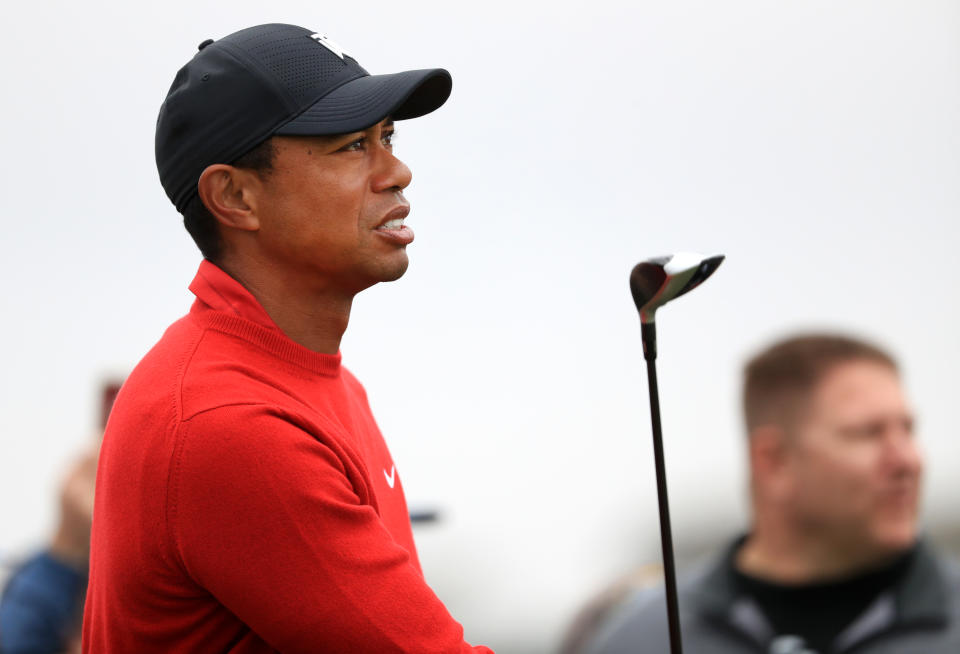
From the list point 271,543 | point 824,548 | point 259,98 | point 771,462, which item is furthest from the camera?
point 771,462

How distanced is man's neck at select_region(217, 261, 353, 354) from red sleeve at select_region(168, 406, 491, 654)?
0.23 m

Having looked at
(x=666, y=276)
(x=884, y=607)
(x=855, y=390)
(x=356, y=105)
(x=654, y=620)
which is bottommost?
(x=654, y=620)

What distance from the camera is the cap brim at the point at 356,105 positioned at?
1.30 meters

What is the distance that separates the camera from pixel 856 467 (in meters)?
2.56

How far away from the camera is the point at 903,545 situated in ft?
8.20

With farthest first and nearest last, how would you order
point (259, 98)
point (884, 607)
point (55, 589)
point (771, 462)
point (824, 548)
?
1. point (55, 589)
2. point (771, 462)
3. point (824, 548)
4. point (884, 607)
5. point (259, 98)

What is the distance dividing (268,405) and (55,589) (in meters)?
2.08

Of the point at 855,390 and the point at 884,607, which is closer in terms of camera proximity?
the point at 884,607

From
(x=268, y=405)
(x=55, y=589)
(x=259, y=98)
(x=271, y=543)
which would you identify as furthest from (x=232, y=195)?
(x=55, y=589)

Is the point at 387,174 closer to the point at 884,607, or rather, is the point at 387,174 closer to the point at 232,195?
the point at 232,195

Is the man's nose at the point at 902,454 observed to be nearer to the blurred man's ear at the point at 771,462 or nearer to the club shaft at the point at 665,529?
the blurred man's ear at the point at 771,462

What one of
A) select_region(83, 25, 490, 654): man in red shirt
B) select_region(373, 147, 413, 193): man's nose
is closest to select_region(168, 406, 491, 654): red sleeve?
select_region(83, 25, 490, 654): man in red shirt

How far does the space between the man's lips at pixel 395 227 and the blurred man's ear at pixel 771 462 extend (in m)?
1.50

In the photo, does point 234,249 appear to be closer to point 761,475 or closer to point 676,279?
point 676,279
